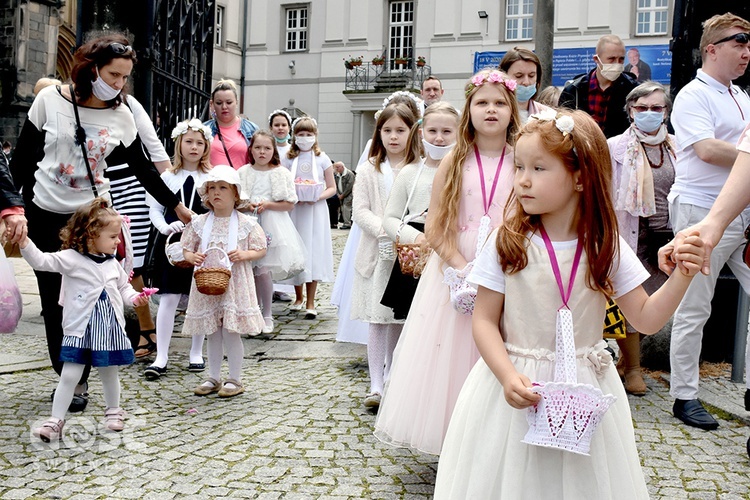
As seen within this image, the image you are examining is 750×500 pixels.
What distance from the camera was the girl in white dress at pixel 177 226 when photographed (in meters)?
6.25

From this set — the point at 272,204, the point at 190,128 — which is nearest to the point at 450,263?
the point at 190,128

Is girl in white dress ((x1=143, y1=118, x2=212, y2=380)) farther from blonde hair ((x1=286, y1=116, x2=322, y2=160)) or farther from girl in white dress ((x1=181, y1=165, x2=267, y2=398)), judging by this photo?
blonde hair ((x1=286, y1=116, x2=322, y2=160))

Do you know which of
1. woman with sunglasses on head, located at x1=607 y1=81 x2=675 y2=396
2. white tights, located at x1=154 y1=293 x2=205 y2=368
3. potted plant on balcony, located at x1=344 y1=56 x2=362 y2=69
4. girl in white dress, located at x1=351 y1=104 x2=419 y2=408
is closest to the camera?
girl in white dress, located at x1=351 y1=104 x2=419 y2=408

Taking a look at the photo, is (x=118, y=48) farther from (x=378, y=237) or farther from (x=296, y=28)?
(x=296, y=28)

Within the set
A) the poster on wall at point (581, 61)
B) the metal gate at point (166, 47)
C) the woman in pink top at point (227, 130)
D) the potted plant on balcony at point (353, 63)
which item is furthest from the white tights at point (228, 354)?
the potted plant on balcony at point (353, 63)

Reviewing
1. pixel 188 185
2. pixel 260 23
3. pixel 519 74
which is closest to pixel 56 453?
pixel 188 185

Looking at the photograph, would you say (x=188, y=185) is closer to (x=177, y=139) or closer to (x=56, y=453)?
(x=177, y=139)

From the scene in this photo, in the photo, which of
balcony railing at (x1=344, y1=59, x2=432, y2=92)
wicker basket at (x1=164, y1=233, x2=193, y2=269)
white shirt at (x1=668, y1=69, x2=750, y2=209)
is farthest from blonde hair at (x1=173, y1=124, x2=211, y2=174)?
balcony railing at (x1=344, y1=59, x2=432, y2=92)

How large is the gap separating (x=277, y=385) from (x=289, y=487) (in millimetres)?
2071

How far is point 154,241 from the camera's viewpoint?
6.84 m

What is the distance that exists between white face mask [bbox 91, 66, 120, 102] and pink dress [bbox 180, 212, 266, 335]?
3.42 ft

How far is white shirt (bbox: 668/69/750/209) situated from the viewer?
5.00 metres

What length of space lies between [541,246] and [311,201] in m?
6.26

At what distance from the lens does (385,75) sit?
33.0m
